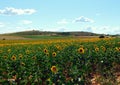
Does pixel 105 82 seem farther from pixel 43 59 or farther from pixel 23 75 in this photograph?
pixel 43 59

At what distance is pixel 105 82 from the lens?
8953 mm

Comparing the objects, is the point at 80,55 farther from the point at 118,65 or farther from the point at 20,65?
the point at 20,65

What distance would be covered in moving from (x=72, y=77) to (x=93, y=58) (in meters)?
Result: 3.55

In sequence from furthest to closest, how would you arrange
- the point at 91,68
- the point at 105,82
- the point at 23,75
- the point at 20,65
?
the point at 91,68, the point at 20,65, the point at 23,75, the point at 105,82

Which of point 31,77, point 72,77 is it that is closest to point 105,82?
point 72,77

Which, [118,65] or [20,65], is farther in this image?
[118,65]

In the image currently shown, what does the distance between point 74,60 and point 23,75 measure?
2.90 metres

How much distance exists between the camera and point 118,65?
41.3 feet

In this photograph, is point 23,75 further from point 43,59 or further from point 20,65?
point 43,59

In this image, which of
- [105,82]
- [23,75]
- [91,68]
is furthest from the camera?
[91,68]

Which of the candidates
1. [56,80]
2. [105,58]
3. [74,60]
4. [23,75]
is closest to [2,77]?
[23,75]

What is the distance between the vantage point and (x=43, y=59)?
12039 mm

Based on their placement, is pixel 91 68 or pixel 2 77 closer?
pixel 2 77

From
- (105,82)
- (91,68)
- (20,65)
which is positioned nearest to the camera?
(105,82)
